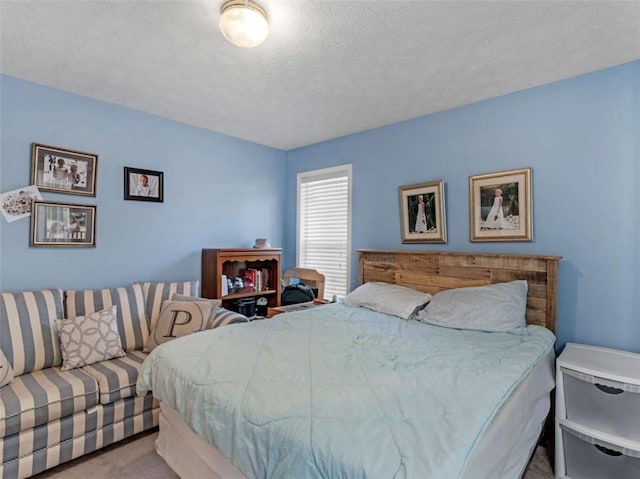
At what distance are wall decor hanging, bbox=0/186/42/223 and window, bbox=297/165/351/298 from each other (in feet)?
8.40

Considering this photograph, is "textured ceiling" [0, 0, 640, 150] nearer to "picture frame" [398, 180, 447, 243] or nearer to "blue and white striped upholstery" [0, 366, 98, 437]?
"picture frame" [398, 180, 447, 243]

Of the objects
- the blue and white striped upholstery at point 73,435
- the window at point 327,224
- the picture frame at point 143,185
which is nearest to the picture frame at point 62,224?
the picture frame at point 143,185

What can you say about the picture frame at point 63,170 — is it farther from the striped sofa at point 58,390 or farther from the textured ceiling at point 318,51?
the striped sofa at point 58,390

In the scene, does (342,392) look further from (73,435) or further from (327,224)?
(327,224)

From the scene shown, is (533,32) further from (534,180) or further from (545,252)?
(545,252)

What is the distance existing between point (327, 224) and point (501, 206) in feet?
6.17

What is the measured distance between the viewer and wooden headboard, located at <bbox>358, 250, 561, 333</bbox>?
7.30 feet

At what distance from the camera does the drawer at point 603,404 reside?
5.33 ft

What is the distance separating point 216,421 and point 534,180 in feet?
8.37

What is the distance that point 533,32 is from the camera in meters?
1.76

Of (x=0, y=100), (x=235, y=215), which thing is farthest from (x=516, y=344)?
(x=0, y=100)

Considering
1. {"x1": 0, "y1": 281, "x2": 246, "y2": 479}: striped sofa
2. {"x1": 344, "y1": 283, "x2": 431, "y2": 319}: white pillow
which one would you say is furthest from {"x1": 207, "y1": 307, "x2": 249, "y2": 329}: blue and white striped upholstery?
{"x1": 344, "y1": 283, "x2": 431, "y2": 319}: white pillow

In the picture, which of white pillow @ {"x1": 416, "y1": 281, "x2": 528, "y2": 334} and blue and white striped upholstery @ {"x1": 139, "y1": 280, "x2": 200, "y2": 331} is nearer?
white pillow @ {"x1": 416, "y1": 281, "x2": 528, "y2": 334}

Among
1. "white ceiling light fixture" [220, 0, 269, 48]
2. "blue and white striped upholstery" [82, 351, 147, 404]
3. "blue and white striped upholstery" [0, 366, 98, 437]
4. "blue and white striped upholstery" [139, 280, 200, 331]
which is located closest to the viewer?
"white ceiling light fixture" [220, 0, 269, 48]
